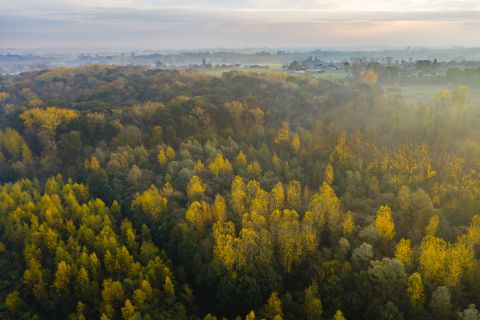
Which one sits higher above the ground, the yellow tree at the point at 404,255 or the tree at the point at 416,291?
the yellow tree at the point at 404,255

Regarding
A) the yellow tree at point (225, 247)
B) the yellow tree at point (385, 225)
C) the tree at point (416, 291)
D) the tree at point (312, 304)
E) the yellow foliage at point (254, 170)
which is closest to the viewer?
the tree at point (416, 291)

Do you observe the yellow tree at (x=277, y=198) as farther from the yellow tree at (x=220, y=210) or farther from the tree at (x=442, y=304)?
the tree at (x=442, y=304)

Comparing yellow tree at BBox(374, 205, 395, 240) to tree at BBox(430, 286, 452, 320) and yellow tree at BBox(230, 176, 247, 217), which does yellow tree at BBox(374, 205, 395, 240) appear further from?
yellow tree at BBox(230, 176, 247, 217)

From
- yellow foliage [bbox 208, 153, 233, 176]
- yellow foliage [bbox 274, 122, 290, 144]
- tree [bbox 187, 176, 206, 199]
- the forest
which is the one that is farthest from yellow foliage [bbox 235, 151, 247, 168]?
yellow foliage [bbox 274, 122, 290, 144]

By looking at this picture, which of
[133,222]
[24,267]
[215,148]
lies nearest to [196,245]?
[133,222]

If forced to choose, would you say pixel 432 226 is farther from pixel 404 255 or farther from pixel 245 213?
pixel 245 213

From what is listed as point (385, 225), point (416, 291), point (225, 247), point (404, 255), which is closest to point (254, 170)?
point (225, 247)

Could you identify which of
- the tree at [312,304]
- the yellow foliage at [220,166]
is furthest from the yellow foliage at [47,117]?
the tree at [312,304]

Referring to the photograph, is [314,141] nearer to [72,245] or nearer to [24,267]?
[72,245]

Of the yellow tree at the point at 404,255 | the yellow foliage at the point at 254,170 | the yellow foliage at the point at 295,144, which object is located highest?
the yellow foliage at the point at 295,144
